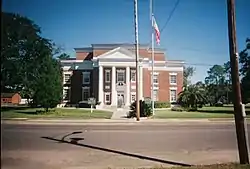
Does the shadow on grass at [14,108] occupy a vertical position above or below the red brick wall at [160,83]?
below

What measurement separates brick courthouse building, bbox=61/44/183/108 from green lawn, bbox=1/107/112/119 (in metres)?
0.36

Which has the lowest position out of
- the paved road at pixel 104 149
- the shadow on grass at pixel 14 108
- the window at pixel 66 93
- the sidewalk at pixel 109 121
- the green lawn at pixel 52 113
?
the paved road at pixel 104 149

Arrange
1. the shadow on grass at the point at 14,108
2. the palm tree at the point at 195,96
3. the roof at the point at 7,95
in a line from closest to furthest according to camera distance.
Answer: the shadow on grass at the point at 14,108, the roof at the point at 7,95, the palm tree at the point at 195,96

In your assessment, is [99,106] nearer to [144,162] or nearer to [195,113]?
[195,113]

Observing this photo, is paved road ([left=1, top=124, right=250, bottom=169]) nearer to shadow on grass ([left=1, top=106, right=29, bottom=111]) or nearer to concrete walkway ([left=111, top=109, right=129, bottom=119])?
shadow on grass ([left=1, top=106, right=29, bottom=111])

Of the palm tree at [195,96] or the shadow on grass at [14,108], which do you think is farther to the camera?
the palm tree at [195,96]

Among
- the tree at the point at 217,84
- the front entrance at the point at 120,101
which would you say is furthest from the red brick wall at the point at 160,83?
the tree at the point at 217,84

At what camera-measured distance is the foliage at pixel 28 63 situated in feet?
17.3

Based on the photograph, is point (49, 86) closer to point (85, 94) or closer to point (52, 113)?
point (52, 113)

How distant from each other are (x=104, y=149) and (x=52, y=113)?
1753 mm

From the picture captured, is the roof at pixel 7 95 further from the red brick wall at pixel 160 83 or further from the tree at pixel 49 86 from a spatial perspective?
the red brick wall at pixel 160 83

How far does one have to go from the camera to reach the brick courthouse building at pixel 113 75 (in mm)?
9398

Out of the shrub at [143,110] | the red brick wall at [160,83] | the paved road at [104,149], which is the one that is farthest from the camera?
the shrub at [143,110]

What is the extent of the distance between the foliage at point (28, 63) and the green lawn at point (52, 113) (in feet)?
1.10
